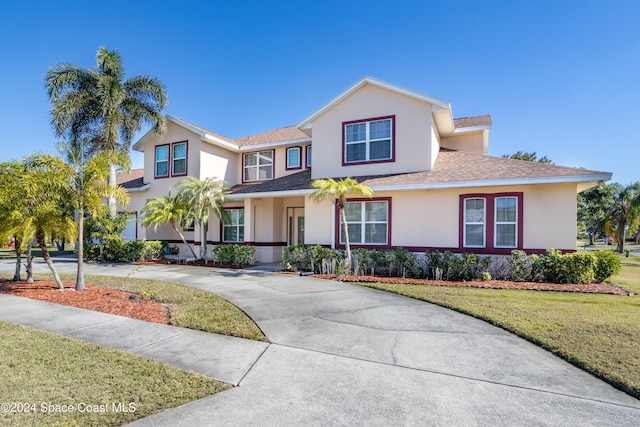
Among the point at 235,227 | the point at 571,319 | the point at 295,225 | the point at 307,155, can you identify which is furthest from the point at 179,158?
the point at 571,319

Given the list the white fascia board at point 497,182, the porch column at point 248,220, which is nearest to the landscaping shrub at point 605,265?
the white fascia board at point 497,182

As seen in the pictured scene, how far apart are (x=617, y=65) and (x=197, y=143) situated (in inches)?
753

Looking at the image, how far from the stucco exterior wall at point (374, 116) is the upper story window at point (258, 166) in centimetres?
431

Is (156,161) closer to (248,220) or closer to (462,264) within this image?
(248,220)

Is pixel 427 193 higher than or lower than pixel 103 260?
higher

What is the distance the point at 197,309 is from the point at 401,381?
505 centimetres

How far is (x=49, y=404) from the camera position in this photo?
3371 millimetres

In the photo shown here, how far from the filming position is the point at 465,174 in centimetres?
1229

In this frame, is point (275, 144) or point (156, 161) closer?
point (275, 144)

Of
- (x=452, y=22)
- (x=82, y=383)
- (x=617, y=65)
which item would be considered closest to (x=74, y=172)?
(x=82, y=383)

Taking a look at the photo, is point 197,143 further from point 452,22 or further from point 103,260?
point 452,22

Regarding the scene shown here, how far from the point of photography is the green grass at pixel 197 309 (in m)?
5.95

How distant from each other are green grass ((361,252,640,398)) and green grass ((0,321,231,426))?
5.08 metres

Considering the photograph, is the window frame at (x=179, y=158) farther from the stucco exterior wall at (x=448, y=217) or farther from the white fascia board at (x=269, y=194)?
the stucco exterior wall at (x=448, y=217)
